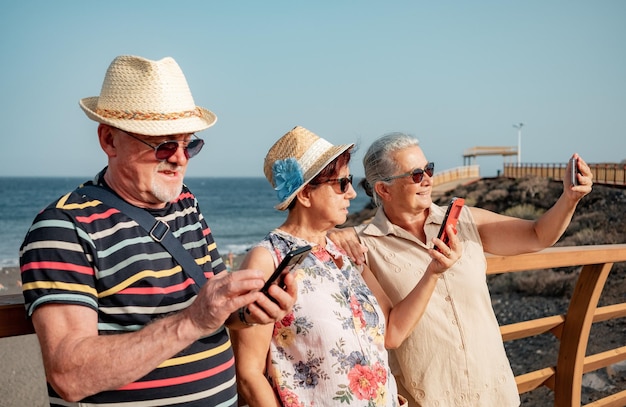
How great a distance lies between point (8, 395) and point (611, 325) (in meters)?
8.36

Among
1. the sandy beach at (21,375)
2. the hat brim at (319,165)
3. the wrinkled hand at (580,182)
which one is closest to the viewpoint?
the hat brim at (319,165)

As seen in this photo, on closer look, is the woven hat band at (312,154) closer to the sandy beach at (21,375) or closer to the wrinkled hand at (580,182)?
the wrinkled hand at (580,182)

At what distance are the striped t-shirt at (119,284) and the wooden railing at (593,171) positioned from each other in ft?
81.1

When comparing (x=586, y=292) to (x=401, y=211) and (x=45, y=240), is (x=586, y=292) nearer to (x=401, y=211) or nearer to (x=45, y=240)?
(x=401, y=211)

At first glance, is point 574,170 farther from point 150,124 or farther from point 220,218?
point 220,218

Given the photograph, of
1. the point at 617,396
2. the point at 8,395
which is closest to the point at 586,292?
the point at 617,396

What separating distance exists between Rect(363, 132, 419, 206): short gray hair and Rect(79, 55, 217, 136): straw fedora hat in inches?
41.0

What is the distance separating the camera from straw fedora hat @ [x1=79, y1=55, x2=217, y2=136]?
5.95ft

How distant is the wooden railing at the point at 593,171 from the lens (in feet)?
86.3

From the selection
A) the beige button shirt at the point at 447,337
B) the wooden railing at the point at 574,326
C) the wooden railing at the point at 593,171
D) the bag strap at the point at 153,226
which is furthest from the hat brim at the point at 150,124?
the wooden railing at the point at 593,171

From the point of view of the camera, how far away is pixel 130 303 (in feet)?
5.51

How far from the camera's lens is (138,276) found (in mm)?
1691

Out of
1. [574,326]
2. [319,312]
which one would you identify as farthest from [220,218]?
[319,312]

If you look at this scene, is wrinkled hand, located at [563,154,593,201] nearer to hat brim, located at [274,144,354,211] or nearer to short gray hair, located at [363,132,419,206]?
short gray hair, located at [363,132,419,206]
